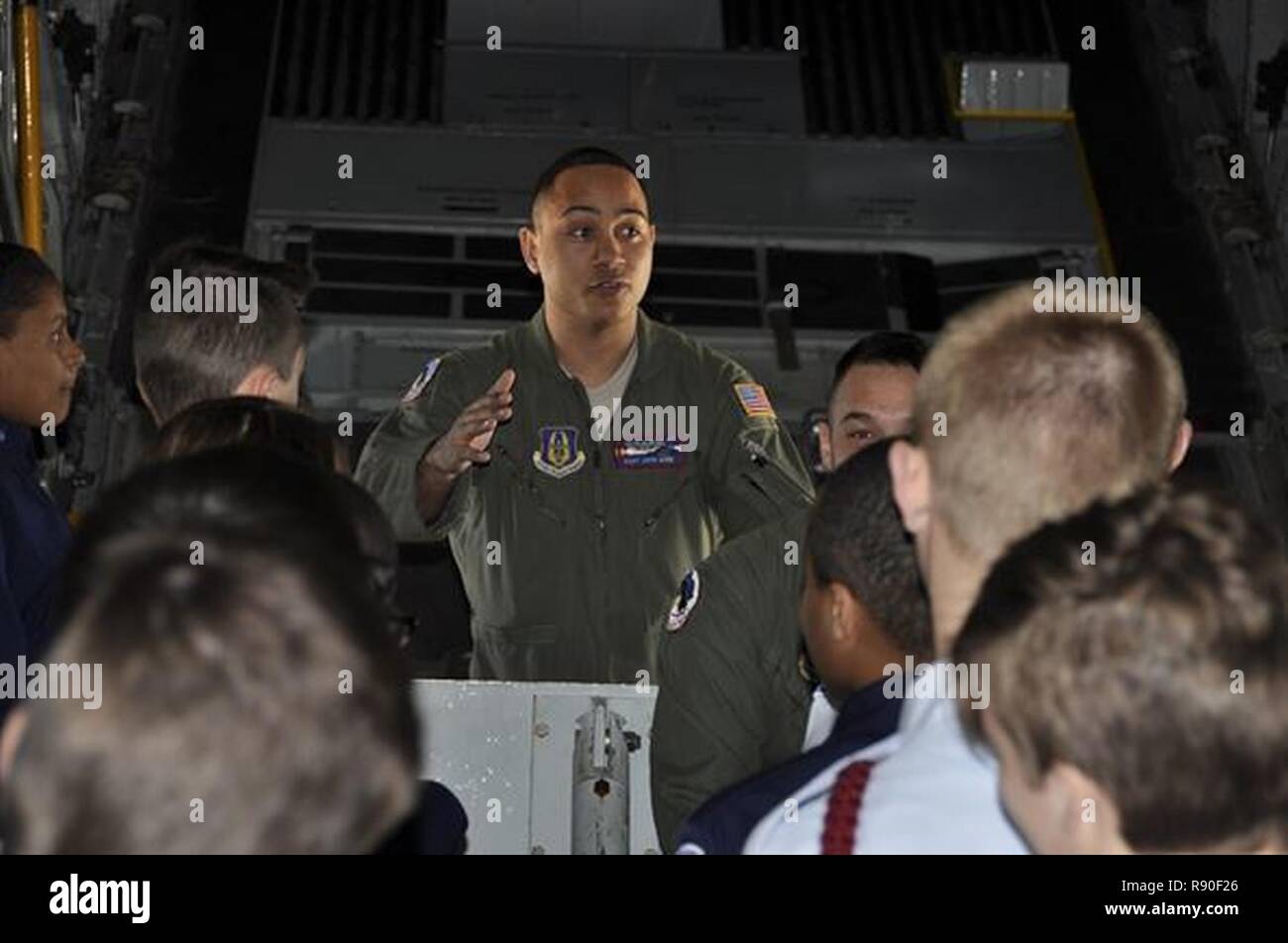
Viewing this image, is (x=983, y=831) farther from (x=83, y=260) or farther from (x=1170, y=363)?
(x=83, y=260)

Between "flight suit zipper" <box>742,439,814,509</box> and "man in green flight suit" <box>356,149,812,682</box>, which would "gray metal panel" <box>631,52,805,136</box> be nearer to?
"man in green flight suit" <box>356,149,812,682</box>

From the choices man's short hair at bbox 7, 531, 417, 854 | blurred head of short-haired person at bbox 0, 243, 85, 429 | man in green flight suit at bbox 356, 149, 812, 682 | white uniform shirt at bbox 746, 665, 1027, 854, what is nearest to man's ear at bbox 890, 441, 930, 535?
white uniform shirt at bbox 746, 665, 1027, 854

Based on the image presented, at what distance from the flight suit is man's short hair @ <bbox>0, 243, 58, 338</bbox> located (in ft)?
2.50

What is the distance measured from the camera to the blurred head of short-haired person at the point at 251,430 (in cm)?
260

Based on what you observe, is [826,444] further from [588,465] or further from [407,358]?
[407,358]

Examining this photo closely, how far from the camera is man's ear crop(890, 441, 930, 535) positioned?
2311mm

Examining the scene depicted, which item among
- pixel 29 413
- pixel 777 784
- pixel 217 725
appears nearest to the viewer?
pixel 217 725

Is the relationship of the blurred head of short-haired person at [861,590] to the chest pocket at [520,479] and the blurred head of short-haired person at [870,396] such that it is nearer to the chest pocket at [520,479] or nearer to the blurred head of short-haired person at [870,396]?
the blurred head of short-haired person at [870,396]

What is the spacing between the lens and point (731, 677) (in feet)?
11.6

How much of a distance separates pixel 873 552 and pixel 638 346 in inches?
90.9

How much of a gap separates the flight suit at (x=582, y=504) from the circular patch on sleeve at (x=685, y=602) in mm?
877

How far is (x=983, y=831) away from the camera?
2.12 metres

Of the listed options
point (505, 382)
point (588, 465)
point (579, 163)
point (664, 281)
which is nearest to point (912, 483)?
point (505, 382)

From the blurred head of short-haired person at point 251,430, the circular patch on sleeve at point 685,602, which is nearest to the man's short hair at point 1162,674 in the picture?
the blurred head of short-haired person at point 251,430
